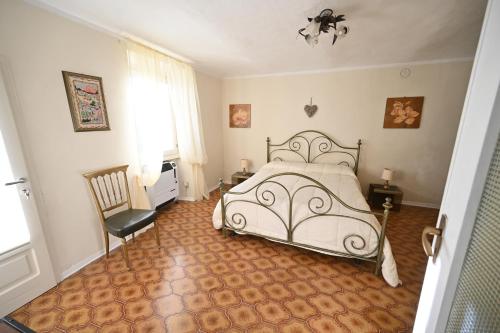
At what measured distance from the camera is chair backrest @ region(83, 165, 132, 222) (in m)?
2.09

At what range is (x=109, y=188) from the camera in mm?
2264

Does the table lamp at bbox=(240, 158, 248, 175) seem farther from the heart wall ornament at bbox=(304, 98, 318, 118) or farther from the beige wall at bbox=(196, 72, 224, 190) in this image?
the heart wall ornament at bbox=(304, 98, 318, 118)

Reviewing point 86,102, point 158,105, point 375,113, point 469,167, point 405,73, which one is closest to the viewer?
point 469,167

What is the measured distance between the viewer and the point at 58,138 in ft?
6.10

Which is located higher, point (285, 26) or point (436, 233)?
point (285, 26)

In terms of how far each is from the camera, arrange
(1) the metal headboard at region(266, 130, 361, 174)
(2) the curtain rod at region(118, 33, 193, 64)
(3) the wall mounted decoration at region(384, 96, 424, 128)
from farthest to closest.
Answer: (1) the metal headboard at region(266, 130, 361, 174)
(3) the wall mounted decoration at region(384, 96, 424, 128)
(2) the curtain rod at region(118, 33, 193, 64)

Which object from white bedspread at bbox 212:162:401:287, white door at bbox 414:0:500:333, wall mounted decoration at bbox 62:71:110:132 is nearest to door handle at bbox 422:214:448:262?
white door at bbox 414:0:500:333

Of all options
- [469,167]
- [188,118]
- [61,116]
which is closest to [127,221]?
[61,116]

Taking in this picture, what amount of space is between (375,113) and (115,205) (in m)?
4.15

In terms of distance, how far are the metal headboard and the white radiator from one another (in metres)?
1.95

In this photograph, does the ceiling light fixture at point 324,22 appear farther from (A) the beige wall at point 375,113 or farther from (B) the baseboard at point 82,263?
(B) the baseboard at point 82,263

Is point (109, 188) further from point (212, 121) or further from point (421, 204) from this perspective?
point (421, 204)

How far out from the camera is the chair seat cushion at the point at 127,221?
1.98 meters

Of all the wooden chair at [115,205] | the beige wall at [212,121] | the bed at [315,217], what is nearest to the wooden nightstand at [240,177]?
the beige wall at [212,121]
